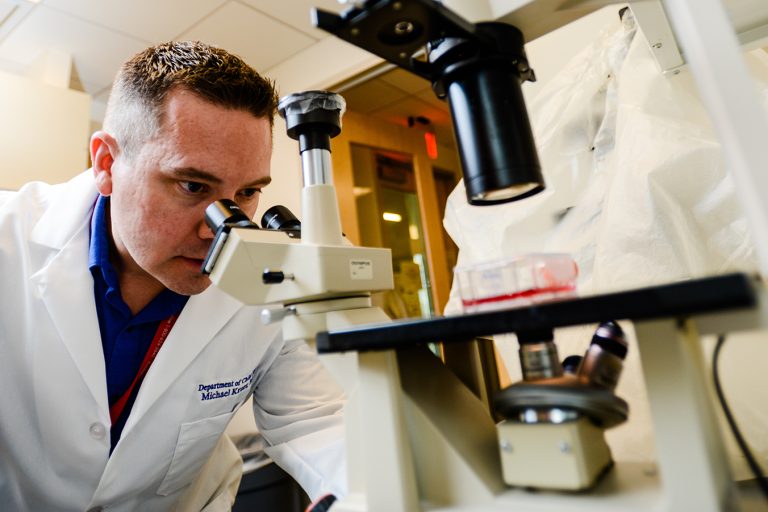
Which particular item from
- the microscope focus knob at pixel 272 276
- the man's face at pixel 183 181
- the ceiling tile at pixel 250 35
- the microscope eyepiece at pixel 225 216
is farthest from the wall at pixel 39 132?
the microscope focus knob at pixel 272 276

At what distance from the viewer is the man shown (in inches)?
33.9

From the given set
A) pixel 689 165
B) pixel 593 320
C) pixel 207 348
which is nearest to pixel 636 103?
pixel 689 165

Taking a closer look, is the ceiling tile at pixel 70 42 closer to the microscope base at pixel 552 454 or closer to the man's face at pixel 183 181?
the man's face at pixel 183 181

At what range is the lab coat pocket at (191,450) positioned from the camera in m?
0.95

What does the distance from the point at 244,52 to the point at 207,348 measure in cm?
191

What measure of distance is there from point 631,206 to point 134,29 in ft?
7.44

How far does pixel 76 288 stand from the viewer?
3.06ft

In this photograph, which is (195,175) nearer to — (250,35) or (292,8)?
(292,8)

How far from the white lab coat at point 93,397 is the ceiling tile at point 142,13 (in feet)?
4.28

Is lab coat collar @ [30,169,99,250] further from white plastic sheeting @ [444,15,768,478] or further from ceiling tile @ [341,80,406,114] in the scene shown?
ceiling tile @ [341,80,406,114]

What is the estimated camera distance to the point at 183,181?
2.81ft

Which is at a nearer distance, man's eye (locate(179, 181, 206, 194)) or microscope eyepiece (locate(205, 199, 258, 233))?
microscope eyepiece (locate(205, 199, 258, 233))

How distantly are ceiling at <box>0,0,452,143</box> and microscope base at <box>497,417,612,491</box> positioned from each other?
6.68ft

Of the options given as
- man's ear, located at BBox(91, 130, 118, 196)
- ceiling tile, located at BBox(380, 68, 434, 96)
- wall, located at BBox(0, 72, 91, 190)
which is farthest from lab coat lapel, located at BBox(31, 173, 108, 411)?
ceiling tile, located at BBox(380, 68, 434, 96)
